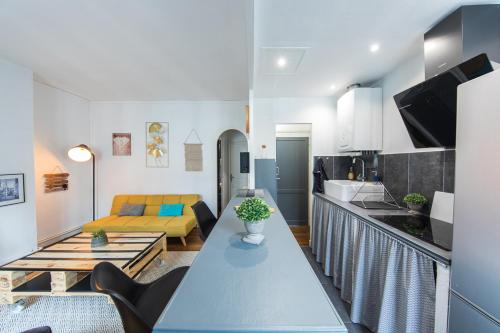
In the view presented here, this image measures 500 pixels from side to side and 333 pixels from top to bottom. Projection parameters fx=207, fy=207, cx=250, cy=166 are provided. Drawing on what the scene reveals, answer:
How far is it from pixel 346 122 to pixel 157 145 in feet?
11.9

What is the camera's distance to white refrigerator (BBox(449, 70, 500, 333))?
83cm

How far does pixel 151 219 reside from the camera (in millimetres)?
3637

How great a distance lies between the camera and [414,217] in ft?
5.86

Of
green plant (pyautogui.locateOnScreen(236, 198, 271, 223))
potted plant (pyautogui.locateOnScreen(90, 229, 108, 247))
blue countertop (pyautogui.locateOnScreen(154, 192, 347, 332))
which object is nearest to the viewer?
blue countertop (pyautogui.locateOnScreen(154, 192, 347, 332))

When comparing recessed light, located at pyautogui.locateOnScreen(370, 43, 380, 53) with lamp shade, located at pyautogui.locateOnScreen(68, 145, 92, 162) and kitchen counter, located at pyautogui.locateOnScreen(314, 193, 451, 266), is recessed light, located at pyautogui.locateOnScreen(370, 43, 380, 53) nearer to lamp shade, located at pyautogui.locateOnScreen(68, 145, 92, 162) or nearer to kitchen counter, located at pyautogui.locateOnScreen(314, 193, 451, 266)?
kitchen counter, located at pyautogui.locateOnScreen(314, 193, 451, 266)

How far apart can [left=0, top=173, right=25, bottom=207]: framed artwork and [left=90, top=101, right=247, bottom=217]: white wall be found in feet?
5.38

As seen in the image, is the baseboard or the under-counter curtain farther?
the baseboard

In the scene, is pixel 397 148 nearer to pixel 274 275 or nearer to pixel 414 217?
pixel 414 217

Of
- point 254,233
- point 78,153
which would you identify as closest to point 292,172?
point 254,233

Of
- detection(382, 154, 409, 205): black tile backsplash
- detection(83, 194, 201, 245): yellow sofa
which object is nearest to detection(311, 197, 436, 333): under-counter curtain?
detection(382, 154, 409, 205): black tile backsplash

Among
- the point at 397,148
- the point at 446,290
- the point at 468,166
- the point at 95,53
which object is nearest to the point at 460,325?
the point at 446,290

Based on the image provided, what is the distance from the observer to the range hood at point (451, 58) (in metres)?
1.31

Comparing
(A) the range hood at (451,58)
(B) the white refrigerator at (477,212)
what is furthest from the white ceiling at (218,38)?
(B) the white refrigerator at (477,212)

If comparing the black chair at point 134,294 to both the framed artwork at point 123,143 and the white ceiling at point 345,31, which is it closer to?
the white ceiling at point 345,31
